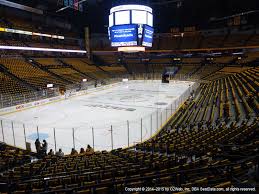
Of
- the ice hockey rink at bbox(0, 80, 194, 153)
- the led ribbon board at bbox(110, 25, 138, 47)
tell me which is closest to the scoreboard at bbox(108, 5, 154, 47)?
the led ribbon board at bbox(110, 25, 138, 47)

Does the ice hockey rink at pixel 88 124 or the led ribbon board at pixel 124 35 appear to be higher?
the led ribbon board at pixel 124 35

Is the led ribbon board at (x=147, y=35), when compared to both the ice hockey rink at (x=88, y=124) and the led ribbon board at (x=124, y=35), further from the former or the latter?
the ice hockey rink at (x=88, y=124)

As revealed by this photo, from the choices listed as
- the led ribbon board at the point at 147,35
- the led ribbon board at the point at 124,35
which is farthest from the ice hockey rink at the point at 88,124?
the led ribbon board at the point at 147,35

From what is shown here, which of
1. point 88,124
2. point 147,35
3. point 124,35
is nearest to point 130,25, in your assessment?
point 124,35

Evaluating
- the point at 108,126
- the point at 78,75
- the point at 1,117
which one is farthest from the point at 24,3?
the point at 108,126

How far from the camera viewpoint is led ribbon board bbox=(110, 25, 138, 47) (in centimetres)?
2635

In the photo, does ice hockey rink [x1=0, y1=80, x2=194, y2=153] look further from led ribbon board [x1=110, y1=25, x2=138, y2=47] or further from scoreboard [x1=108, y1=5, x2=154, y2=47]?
scoreboard [x1=108, y1=5, x2=154, y2=47]

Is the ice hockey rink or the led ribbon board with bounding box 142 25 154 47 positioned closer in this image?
the ice hockey rink

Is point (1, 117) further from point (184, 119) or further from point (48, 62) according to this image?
point (48, 62)

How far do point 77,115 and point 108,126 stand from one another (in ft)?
16.2

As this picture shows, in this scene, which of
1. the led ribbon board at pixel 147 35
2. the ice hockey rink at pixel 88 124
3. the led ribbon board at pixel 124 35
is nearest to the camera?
the ice hockey rink at pixel 88 124

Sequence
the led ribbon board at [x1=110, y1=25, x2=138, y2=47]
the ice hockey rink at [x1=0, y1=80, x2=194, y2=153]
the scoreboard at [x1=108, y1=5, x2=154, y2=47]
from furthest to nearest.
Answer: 1. the led ribbon board at [x1=110, y1=25, x2=138, y2=47]
2. the scoreboard at [x1=108, y1=5, x2=154, y2=47]
3. the ice hockey rink at [x1=0, y1=80, x2=194, y2=153]

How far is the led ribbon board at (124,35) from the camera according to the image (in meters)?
26.4

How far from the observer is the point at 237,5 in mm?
47562
